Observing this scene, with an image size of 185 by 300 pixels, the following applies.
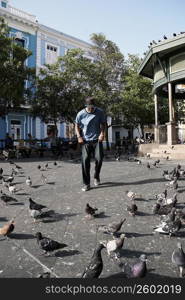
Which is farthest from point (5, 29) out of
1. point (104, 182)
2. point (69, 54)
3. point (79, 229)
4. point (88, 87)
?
point (79, 229)

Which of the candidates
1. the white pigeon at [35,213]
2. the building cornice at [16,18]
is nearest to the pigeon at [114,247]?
the white pigeon at [35,213]

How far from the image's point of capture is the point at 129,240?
385 centimetres

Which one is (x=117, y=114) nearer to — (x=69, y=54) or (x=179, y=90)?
(x=69, y=54)

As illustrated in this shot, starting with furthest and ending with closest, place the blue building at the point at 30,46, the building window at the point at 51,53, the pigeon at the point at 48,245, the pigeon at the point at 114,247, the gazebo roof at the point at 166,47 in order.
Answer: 1. the building window at the point at 51,53
2. the blue building at the point at 30,46
3. the gazebo roof at the point at 166,47
4. the pigeon at the point at 48,245
5. the pigeon at the point at 114,247

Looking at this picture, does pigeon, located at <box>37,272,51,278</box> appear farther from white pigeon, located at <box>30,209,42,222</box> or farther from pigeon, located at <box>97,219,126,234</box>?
white pigeon, located at <box>30,209,42,222</box>

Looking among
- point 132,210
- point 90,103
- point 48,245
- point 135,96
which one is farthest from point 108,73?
point 48,245

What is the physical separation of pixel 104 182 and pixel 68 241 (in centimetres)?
449

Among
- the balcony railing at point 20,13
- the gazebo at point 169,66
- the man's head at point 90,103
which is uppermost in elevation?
the balcony railing at point 20,13

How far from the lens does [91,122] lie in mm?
7211

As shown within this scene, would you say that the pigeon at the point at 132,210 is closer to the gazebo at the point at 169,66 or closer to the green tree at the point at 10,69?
the gazebo at the point at 169,66

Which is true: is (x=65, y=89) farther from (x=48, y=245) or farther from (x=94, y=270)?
(x=94, y=270)

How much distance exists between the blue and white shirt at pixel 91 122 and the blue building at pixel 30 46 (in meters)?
27.8

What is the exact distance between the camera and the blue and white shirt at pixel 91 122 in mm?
7227

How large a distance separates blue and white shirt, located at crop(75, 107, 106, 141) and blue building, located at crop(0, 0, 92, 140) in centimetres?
2784
